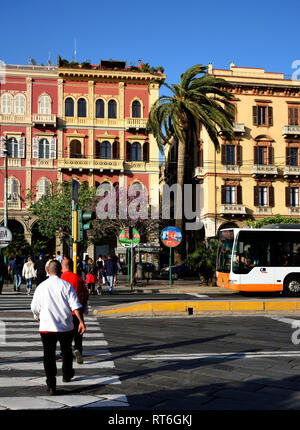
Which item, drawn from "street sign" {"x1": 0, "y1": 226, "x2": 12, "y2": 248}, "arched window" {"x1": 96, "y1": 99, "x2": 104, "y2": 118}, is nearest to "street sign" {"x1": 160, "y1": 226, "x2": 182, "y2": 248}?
"street sign" {"x1": 0, "y1": 226, "x2": 12, "y2": 248}

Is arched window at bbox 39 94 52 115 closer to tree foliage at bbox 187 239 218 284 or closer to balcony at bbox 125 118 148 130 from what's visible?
balcony at bbox 125 118 148 130

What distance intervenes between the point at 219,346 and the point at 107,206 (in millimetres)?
30459

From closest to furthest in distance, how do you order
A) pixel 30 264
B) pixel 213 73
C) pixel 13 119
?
pixel 30 264
pixel 13 119
pixel 213 73

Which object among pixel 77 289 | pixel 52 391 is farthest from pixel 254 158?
pixel 52 391

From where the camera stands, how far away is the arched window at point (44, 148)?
146 ft

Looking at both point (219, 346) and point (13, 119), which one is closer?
point (219, 346)

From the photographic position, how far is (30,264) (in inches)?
887


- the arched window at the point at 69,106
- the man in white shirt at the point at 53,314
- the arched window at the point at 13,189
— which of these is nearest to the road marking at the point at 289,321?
the man in white shirt at the point at 53,314

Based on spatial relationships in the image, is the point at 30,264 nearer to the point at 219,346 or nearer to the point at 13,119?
the point at 219,346

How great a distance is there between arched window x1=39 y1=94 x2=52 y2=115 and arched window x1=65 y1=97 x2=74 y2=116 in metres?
1.43

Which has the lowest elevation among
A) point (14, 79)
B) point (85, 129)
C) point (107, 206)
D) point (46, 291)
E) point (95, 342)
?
point (95, 342)

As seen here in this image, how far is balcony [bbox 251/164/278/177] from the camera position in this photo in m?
46.2

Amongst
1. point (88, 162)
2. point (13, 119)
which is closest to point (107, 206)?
point (88, 162)
